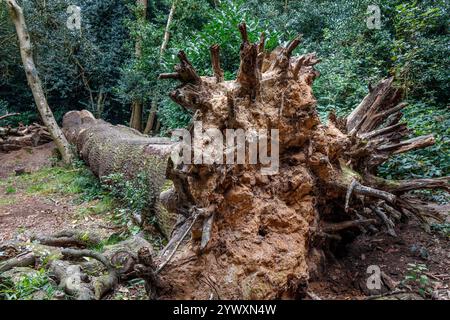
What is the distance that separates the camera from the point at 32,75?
7812mm

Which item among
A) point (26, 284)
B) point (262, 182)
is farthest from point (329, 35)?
point (26, 284)

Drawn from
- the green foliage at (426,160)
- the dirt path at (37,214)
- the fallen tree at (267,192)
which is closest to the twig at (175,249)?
the fallen tree at (267,192)

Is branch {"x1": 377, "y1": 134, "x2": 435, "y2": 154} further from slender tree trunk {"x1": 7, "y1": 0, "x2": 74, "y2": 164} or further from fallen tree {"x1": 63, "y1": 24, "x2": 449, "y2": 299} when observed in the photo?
slender tree trunk {"x1": 7, "y1": 0, "x2": 74, "y2": 164}

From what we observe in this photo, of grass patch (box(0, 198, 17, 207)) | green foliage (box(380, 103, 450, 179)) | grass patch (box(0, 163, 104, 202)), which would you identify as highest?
green foliage (box(380, 103, 450, 179))

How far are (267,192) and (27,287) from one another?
2186 millimetres

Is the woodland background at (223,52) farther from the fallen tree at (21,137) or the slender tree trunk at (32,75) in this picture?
the slender tree trunk at (32,75)

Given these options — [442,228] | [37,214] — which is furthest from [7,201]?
[442,228]

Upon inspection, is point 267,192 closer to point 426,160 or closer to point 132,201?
point 132,201

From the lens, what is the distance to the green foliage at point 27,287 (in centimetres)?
274

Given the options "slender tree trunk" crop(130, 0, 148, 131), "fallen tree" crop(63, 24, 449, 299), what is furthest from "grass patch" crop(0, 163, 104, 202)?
"fallen tree" crop(63, 24, 449, 299)

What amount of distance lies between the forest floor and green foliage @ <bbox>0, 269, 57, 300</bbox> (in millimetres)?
521

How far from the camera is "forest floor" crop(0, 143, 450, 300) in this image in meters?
2.72

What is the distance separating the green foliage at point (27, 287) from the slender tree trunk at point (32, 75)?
574 cm

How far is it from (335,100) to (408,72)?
1.37 metres
